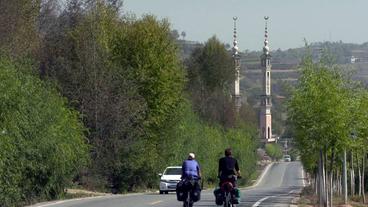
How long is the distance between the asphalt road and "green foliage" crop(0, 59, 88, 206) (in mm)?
1794

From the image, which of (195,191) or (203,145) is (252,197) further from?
(203,145)

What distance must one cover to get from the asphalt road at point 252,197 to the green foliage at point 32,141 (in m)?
1.79

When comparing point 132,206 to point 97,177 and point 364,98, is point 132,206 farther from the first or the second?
point 97,177

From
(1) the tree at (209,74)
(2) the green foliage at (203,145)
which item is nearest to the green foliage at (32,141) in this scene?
(2) the green foliage at (203,145)

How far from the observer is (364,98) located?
41.2m

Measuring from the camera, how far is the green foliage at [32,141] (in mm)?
33188

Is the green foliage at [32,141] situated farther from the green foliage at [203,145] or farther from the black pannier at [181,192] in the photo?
the green foliage at [203,145]

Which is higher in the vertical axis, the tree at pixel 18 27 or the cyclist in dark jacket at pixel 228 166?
the tree at pixel 18 27

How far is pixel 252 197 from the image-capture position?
47094 mm

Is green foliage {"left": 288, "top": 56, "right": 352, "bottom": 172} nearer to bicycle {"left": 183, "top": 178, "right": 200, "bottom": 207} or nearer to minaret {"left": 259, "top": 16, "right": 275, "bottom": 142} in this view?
bicycle {"left": 183, "top": 178, "right": 200, "bottom": 207}

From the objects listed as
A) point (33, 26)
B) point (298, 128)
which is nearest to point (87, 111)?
point (33, 26)

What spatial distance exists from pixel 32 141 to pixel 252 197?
43.3 feet

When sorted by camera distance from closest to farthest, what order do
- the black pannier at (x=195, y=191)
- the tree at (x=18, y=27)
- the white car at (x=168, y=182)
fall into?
the black pannier at (x=195, y=191) → the tree at (x=18, y=27) → the white car at (x=168, y=182)

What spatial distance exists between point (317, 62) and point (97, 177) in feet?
75.9
